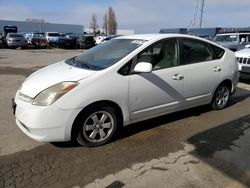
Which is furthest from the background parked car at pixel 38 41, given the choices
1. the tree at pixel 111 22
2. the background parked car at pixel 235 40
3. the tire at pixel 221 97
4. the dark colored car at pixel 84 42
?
the tree at pixel 111 22

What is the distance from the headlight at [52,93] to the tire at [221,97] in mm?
3246

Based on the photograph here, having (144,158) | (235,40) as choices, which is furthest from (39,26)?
(144,158)

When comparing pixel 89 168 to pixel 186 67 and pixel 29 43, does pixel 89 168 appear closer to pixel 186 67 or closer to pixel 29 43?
pixel 186 67

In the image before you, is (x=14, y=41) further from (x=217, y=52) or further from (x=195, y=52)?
(x=195, y=52)

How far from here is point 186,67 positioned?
17.3ft

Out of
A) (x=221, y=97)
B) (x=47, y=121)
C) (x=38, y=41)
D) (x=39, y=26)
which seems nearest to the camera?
(x=47, y=121)

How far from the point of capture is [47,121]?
12.9ft

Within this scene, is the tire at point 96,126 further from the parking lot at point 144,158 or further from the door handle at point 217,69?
the door handle at point 217,69

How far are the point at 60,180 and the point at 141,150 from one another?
127cm

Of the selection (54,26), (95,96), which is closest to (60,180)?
(95,96)

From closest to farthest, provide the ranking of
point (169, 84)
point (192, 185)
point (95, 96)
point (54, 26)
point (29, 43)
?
point (192, 185) → point (95, 96) → point (169, 84) → point (29, 43) → point (54, 26)

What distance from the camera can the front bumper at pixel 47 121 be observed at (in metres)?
3.90

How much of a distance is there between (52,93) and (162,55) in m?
2.00

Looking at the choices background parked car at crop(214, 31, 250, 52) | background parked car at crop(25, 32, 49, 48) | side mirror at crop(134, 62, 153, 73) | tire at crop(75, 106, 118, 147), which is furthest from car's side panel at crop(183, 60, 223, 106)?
background parked car at crop(25, 32, 49, 48)
